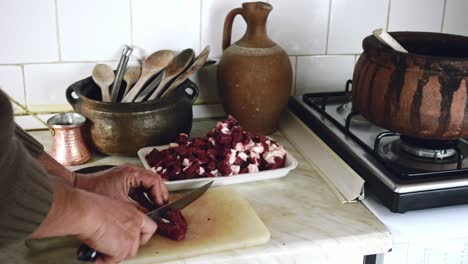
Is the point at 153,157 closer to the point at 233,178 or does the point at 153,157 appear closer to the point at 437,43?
the point at 233,178

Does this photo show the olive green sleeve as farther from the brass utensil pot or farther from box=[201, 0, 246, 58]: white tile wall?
box=[201, 0, 246, 58]: white tile wall

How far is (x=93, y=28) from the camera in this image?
3.73 ft

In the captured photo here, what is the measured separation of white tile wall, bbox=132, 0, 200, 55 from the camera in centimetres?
115

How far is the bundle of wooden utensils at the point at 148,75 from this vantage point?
1058mm

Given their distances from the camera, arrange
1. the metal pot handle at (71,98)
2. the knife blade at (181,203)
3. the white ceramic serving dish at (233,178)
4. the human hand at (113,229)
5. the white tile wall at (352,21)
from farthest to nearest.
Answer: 1. the white tile wall at (352,21)
2. the metal pot handle at (71,98)
3. the white ceramic serving dish at (233,178)
4. the knife blade at (181,203)
5. the human hand at (113,229)

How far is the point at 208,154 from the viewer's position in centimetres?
94

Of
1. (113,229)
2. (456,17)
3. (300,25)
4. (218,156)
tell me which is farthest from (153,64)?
(456,17)

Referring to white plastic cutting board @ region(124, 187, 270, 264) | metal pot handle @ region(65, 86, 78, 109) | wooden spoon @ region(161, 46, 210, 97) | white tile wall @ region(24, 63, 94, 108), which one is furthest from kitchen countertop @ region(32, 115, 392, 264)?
white tile wall @ region(24, 63, 94, 108)

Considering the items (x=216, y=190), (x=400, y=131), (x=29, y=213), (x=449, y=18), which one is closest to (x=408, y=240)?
(x=400, y=131)

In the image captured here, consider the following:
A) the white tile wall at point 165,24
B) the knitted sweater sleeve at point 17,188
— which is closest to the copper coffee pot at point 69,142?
the white tile wall at point 165,24

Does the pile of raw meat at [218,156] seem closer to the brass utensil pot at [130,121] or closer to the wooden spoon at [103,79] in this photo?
the brass utensil pot at [130,121]

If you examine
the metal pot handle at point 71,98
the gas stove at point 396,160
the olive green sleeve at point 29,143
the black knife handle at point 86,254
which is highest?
the metal pot handle at point 71,98

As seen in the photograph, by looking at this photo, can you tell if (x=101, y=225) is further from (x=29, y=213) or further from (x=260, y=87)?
(x=260, y=87)

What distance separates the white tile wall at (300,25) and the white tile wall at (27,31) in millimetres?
486
